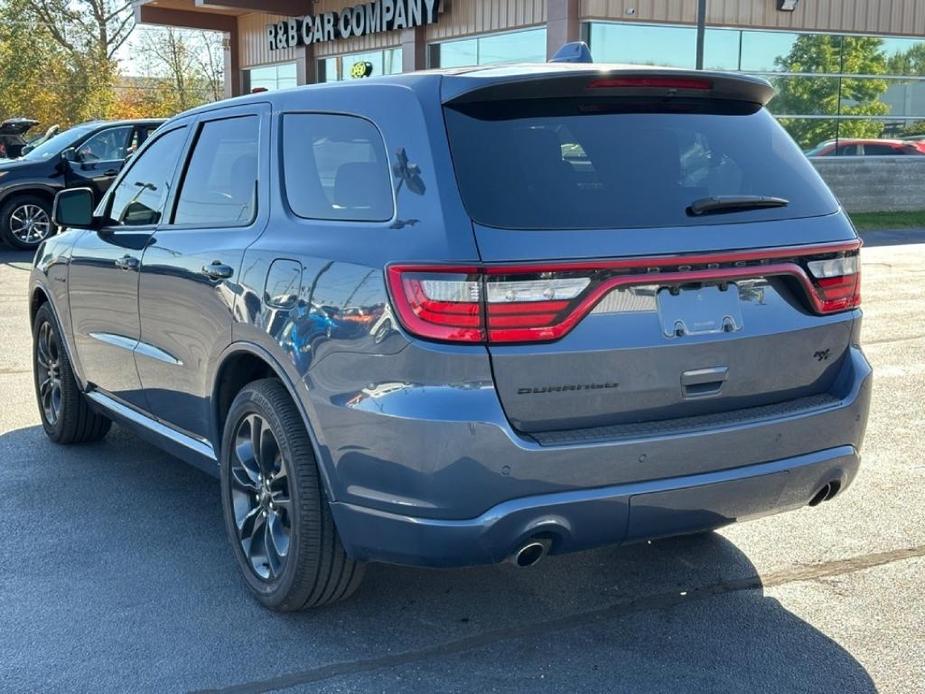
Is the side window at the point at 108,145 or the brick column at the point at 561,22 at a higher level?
the brick column at the point at 561,22

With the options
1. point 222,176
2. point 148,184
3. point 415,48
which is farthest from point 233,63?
point 222,176

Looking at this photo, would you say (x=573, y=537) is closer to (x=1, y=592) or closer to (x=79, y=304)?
(x=1, y=592)

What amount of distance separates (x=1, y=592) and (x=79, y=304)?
1786 millimetres

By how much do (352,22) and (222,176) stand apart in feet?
65.4

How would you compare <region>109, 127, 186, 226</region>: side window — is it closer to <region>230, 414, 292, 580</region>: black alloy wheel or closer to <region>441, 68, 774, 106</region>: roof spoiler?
<region>230, 414, 292, 580</region>: black alloy wheel

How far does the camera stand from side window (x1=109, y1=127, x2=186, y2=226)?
497 cm

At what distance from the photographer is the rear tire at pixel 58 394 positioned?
6.01m

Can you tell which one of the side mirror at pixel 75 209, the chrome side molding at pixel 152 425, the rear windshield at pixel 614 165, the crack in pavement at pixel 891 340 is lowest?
the crack in pavement at pixel 891 340

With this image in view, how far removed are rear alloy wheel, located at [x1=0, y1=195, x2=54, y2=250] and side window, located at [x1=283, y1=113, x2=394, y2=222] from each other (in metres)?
12.6

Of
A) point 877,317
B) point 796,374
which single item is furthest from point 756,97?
point 877,317

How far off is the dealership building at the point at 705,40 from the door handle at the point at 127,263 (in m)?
12.6

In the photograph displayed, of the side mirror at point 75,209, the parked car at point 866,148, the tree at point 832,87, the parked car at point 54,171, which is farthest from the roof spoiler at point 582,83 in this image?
the parked car at point 866,148

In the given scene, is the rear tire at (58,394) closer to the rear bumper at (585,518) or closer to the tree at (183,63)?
the rear bumper at (585,518)

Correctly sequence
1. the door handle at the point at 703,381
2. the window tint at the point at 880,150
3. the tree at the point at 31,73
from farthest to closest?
the tree at the point at 31,73 < the window tint at the point at 880,150 < the door handle at the point at 703,381
